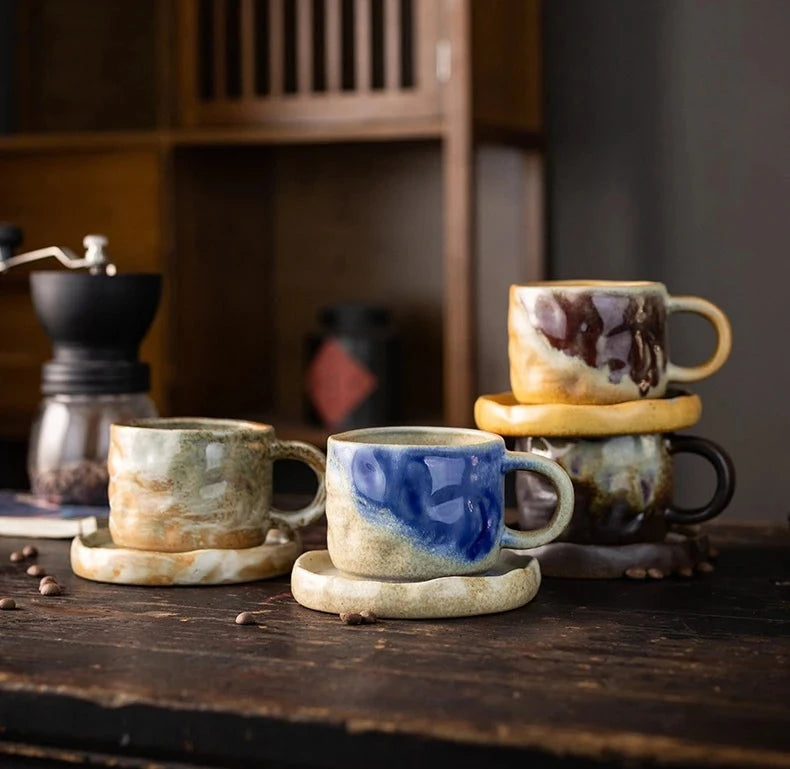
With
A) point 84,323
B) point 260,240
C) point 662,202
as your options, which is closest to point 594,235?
point 662,202

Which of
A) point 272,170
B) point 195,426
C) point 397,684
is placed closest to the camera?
point 397,684

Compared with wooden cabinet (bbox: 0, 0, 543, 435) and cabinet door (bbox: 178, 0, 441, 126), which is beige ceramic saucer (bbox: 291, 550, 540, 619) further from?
cabinet door (bbox: 178, 0, 441, 126)

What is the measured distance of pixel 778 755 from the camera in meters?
0.72

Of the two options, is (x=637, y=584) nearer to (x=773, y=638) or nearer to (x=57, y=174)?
(x=773, y=638)

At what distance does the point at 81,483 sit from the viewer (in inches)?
59.1

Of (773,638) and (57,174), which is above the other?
(57,174)

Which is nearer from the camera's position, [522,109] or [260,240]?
[522,109]

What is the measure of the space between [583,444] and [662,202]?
1736mm

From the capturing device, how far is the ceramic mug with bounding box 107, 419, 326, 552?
114 cm

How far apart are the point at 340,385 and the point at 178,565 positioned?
168cm

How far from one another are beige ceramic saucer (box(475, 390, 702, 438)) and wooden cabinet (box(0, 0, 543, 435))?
1345mm

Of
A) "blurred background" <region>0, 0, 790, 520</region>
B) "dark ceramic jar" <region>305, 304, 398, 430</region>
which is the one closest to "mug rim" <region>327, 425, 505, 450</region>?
"blurred background" <region>0, 0, 790, 520</region>

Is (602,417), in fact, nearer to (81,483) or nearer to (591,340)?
(591,340)

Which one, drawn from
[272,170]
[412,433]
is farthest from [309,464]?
[272,170]
